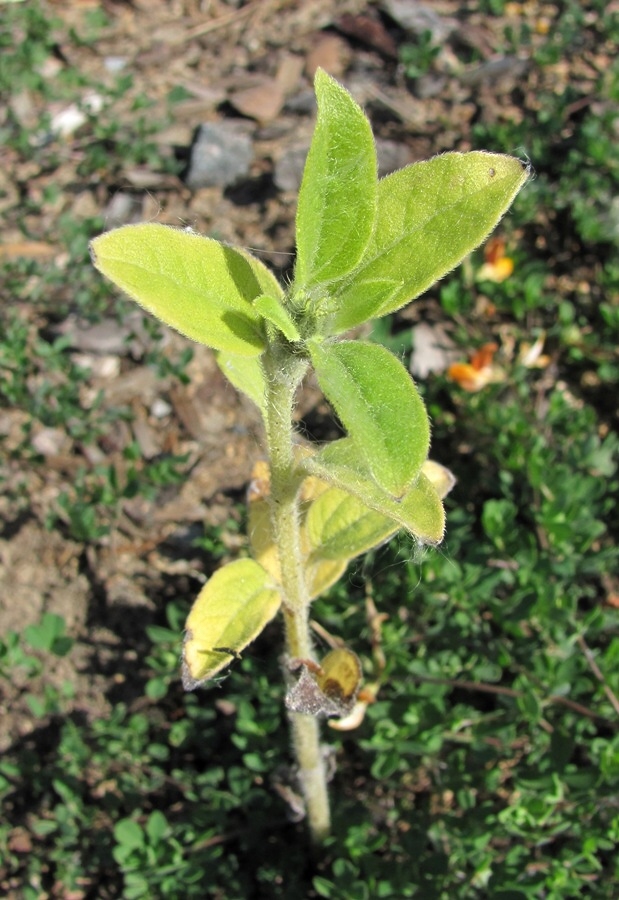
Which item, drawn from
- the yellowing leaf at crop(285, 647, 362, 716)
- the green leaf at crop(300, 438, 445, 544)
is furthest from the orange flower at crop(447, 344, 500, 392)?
the green leaf at crop(300, 438, 445, 544)

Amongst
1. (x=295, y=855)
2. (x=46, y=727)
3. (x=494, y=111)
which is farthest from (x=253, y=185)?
(x=295, y=855)

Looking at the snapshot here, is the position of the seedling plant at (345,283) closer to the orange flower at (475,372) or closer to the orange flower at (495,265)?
the orange flower at (475,372)

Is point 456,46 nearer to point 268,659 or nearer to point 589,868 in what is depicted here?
point 268,659

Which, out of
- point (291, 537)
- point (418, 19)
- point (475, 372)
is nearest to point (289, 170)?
point (418, 19)

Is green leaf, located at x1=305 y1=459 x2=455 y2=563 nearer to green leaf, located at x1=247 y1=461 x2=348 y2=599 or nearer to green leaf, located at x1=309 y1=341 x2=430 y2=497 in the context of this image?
green leaf, located at x1=247 y1=461 x2=348 y2=599

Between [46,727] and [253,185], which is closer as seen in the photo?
[46,727]

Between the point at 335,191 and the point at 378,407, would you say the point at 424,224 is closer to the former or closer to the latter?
the point at 335,191
